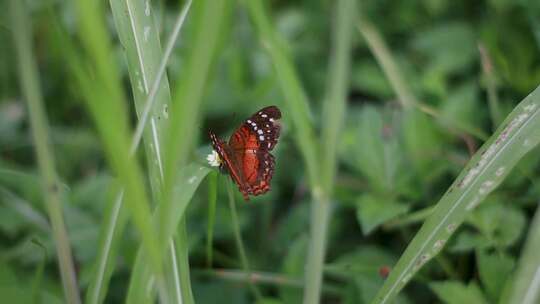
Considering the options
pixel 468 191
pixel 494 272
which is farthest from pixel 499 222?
pixel 468 191

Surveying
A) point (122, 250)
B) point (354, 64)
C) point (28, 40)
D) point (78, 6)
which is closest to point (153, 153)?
point (28, 40)

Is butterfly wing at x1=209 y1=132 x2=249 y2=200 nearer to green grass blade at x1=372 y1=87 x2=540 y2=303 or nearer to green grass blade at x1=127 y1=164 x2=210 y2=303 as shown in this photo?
green grass blade at x1=127 y1=164 x2=210 y2=303

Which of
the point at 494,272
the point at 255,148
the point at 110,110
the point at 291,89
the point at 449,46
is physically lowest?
the point at 494,272

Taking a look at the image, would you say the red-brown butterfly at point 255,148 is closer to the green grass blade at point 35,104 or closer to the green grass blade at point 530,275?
the green grass blade at point 35,104

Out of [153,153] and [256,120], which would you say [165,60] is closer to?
[153,153]

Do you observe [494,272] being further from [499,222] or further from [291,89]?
[291,89]
